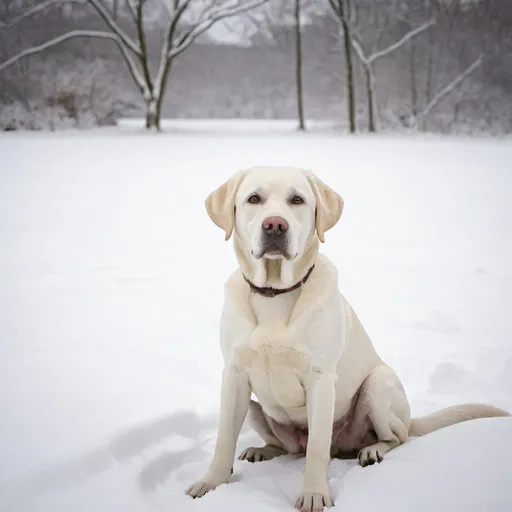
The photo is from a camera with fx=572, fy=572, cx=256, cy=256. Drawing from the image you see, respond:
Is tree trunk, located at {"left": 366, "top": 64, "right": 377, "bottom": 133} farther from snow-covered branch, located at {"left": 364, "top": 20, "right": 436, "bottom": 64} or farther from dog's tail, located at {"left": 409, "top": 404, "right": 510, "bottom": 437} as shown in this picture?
dog's tail, located at {"left": 409, "top": 404, "right": 510, "bottom": 437}

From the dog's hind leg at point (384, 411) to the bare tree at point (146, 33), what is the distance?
16.4 meters

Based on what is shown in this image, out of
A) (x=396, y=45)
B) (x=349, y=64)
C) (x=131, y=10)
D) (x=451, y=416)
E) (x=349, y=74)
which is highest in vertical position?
(x=131, y=10)

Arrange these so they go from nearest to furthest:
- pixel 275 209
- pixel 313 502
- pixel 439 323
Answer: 1. pixel 313 502
2. pixel 275 209
3. pixel 439 323

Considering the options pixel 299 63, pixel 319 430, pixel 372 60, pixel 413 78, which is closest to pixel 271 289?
pixel 319 430

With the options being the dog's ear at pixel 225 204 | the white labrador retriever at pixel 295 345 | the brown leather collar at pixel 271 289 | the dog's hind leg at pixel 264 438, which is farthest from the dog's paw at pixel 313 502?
the dog's ear at pixel 225 204

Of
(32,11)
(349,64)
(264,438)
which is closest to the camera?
(264,438)

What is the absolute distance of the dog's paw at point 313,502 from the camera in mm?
1813

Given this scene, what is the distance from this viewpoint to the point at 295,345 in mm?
1876

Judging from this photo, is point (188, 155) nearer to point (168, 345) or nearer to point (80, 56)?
point (80, 56)

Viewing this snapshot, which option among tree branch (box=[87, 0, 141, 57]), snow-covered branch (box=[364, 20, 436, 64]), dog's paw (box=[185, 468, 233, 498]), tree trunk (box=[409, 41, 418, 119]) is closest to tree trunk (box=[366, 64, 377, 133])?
snow-covered branch (box=[364, 20, 436, 64])

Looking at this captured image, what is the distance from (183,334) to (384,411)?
183 cm

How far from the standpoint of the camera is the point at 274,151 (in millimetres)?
12070

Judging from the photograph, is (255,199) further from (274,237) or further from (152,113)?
(152,113)

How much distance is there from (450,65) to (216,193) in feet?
56.9
